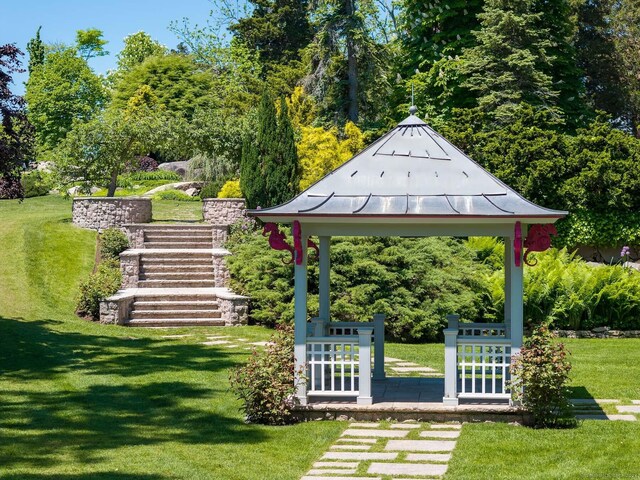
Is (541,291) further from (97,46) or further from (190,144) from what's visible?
(97,46)

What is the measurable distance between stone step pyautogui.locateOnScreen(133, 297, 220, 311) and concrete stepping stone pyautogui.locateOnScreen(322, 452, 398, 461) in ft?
39.2

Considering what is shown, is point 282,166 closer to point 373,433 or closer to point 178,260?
point 178,260

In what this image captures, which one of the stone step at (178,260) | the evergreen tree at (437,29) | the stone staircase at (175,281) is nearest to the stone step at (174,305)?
the stone staircase at (175,281)

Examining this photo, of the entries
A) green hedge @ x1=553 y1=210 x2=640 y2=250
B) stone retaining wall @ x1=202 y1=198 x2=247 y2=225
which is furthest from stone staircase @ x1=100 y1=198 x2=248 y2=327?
green hedge @ x1=553 y1=210 x2=640 y2=250

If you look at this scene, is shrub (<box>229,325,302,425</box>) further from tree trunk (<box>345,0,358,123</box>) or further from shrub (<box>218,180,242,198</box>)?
tree trunk (<box>345,0,358,123</box>)

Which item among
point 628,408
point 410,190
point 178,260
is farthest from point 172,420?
point 178,260

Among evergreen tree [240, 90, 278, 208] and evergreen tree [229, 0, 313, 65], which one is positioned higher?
evergreen tree [229, 0, 313, 65]

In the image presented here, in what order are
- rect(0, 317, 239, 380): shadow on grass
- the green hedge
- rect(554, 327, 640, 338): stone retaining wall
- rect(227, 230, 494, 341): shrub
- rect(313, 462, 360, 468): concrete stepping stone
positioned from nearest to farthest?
rect(313, 462, 360, 468): concrete stepping stone → rect(0, 317, 239, 380): shadow on grass → rect(227, 230, 494, 341): shrub → rect(554, 327, 640, 338): stone retaining wall → the green hedge

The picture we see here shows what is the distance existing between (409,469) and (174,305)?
13.0 m

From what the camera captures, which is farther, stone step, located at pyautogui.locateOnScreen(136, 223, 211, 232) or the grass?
stone step, located at pyautogui.locateOnScreen(136, 223, 211, 232)

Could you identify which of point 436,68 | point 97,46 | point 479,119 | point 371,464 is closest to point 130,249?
point 479,119

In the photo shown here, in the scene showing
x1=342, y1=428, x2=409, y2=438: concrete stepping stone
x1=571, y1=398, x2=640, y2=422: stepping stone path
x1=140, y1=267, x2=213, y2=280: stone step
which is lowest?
x1=571, y1=398, x2=640, y2=422: stepping stone path

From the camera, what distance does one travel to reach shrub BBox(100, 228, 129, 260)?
23.9 metres

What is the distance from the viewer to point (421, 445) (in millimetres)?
9758
